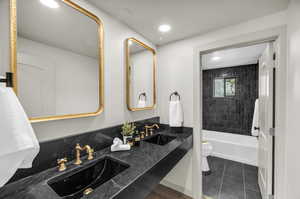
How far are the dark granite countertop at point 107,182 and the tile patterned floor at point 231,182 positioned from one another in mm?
1317

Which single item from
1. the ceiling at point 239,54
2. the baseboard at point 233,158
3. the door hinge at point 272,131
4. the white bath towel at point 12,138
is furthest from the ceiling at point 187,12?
the baseboard at point 233,158

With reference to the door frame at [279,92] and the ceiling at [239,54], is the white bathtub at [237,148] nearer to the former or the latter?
the door frame at [279,92]

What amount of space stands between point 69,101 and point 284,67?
2.10 m

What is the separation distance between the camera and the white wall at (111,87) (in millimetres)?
1079

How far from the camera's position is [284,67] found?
1280mm

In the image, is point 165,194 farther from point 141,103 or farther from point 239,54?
point 239,54

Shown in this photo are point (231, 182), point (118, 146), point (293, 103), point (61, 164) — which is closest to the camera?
point (61, 164)

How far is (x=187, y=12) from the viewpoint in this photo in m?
1.35

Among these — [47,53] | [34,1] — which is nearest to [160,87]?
[47,53]

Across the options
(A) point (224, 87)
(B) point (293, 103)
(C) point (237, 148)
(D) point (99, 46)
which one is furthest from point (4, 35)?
(A) point (224, 87)

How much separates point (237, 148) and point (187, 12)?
2949 millimetres

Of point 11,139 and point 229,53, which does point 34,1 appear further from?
point 229,53

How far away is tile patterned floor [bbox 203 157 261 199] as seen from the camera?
6.03ft

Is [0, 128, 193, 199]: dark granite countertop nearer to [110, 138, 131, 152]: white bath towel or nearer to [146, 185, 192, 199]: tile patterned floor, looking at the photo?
[110, 138, 131, 152]: white bath towel
